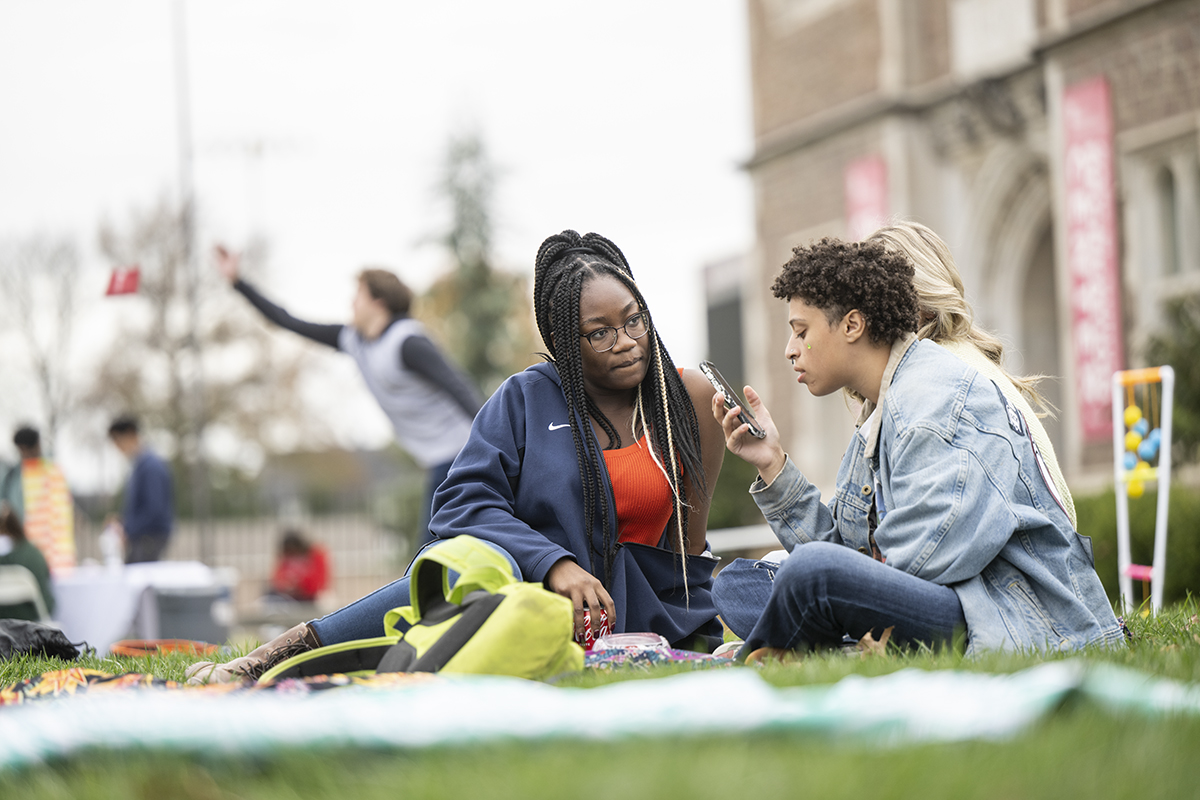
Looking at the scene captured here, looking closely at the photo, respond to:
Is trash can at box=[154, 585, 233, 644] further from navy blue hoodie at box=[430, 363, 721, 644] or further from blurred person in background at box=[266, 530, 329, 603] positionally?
navy blue hoodie at box=[430, 363, 721, 644]

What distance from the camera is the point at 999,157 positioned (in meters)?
15.1

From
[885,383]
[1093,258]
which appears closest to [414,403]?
[885,383]

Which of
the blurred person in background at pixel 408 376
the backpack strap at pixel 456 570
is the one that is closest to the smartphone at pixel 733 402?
the backpack strap at pixel 456 570

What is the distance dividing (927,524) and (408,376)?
376cm

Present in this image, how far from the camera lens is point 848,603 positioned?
2.88 m

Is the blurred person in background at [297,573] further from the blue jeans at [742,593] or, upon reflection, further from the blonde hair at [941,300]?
the blonde hair at [941,300]

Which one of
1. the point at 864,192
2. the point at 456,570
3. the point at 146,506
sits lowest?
the point at 146,506

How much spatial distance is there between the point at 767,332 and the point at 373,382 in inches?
495

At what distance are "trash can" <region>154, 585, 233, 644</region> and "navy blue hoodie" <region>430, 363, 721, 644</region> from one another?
6593 millimetres

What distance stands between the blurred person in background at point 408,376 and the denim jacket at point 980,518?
3217mm

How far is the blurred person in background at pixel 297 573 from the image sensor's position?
16.1 m

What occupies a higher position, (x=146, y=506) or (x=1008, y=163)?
(x=1008, y=163)

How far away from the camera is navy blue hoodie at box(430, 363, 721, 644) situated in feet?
11.8

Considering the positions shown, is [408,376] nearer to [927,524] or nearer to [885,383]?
[885,383]
